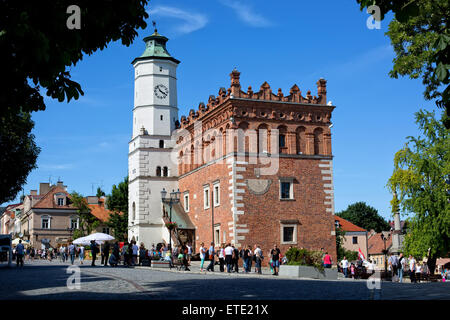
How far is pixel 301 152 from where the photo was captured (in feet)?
137

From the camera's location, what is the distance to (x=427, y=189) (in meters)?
39.1

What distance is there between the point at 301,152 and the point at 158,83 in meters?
17.1

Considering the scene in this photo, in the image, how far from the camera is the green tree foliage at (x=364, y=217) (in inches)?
3861

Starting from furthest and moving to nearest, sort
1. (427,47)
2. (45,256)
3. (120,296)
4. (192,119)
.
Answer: (45,256) → (192,119) → (427,47) → (120,296)

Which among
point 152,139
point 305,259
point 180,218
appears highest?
point 152,139

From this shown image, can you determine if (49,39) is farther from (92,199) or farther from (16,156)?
(92,199)

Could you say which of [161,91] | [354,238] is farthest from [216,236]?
[354,238]

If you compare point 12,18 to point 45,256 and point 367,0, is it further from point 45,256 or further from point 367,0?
point 45,256

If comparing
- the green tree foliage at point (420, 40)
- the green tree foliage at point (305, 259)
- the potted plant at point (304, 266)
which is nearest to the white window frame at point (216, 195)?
the potted plant at point (304, 266)

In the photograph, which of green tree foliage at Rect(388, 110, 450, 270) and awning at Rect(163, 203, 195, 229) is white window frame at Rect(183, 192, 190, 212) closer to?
awning at Rect(163, 203, 195, 229)

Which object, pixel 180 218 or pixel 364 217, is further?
pixel 364 217

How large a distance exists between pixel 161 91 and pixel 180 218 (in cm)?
1226

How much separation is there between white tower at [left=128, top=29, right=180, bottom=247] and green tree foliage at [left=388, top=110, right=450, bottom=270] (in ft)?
68.4
